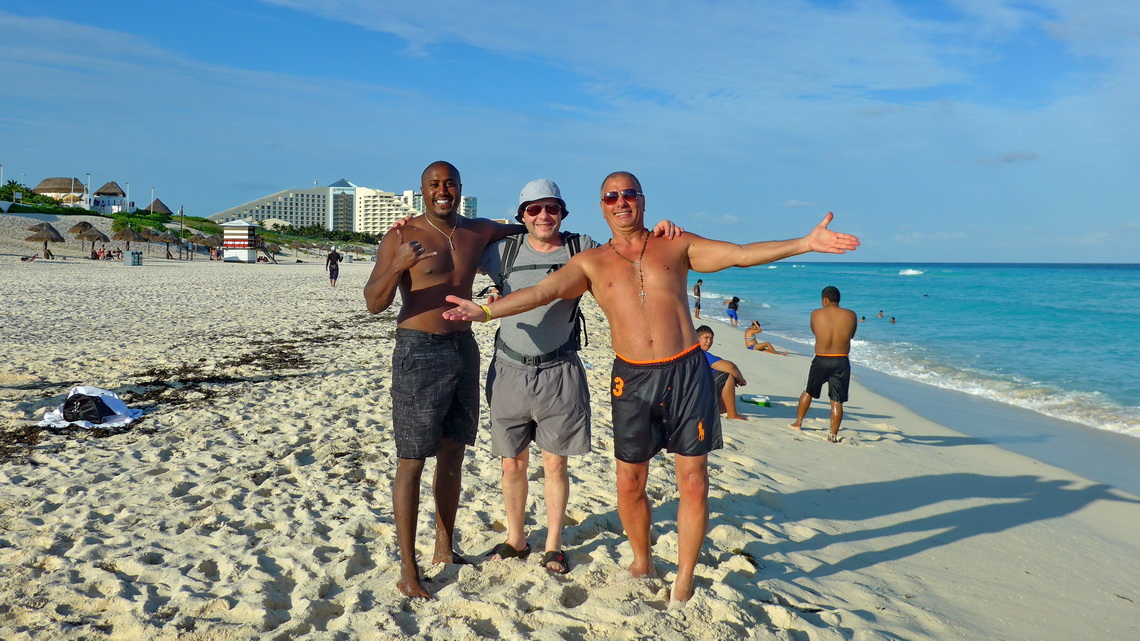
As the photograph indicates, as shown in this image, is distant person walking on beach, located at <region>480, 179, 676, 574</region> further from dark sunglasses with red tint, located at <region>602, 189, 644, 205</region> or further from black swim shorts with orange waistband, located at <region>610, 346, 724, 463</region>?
black swim shorts with orange waistband, located at <region>610, 346, 724, 463</region>

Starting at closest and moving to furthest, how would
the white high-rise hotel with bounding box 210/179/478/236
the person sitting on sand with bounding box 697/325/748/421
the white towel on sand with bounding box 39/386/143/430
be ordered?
the white towel on sand with bounding box 39/386/143/430 < the person sitting on sand with bounding box 697/325/748/421 < the white high-rise hotel with bounding box 210/179/478/236

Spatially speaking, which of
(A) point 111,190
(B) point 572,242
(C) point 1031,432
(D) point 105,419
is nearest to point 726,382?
(B) point 572,242

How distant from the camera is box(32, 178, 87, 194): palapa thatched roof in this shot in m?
81.3

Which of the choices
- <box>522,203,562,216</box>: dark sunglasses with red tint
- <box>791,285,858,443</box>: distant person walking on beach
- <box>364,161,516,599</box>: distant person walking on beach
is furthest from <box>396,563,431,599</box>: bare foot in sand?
<box>791,285,858,443</box>: distant person walking on beach

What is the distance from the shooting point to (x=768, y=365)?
13.9m

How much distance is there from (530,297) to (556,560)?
131 centimetres

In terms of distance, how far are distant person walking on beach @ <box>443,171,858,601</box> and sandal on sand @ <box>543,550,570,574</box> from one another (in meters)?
0.38

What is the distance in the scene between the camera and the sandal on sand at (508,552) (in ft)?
11.8

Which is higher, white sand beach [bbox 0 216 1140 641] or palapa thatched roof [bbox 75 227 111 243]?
palapa thatched roof [bbox 75 227 111 243]

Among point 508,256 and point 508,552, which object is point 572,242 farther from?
point 508,552

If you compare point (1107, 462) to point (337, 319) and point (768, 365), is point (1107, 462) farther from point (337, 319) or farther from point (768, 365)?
point (337, 319)

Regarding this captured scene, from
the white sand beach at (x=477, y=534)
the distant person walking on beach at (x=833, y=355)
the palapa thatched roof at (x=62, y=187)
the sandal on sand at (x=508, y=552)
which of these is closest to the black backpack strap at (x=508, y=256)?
the sandal on sand at (x=508, y=552)

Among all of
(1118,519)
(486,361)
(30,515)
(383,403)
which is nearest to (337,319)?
(486,361)

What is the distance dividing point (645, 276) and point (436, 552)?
66.6 inches
